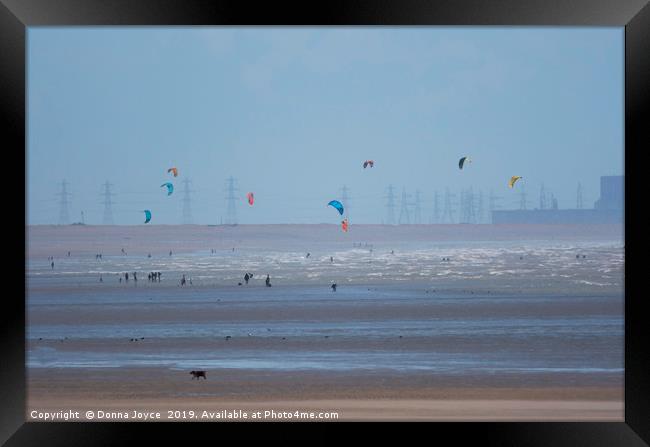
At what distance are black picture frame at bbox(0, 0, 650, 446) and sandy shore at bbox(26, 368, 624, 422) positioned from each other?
191 inches

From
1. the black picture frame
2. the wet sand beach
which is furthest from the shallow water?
the black picture frame

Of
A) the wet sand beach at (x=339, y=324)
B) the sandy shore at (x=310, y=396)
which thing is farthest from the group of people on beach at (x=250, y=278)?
the sandy shore at (x=310, y=396)

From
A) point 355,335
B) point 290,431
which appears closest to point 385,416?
point 290,431

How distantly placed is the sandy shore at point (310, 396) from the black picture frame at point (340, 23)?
4.84 m

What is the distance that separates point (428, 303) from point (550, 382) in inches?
413

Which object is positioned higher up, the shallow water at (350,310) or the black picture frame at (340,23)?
the black picture frame at (340,23)

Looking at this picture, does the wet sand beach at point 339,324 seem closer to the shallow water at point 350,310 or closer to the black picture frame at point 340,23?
the shallow water at point 350,310

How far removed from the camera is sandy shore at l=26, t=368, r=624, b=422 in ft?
33.2

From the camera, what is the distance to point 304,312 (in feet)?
66.5

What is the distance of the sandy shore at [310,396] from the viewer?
33.2 feet

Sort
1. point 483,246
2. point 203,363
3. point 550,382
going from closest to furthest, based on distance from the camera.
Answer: point 550,382
point 203,363
point 483,246

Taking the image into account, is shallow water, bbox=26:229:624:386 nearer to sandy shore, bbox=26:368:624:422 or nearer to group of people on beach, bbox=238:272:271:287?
group of people on beach, bbox=238:272:271:287

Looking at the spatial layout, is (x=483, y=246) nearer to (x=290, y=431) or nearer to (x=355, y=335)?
(x=355, y=335)

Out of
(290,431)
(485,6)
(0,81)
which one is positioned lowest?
(290,431)
